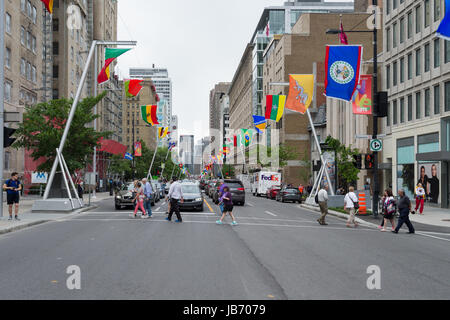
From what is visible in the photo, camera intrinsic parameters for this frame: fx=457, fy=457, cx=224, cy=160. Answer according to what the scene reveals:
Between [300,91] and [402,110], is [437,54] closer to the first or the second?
[402,110]

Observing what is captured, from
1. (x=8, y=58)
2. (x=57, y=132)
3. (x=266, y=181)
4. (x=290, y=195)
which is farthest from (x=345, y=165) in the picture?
(x=8, y=58)

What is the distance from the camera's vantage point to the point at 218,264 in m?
8.96

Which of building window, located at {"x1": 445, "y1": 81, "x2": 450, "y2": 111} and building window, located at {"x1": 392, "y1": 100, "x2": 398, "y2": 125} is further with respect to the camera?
building window, located at {"x1": 392, "y1": 100, "x2": 398, "y2": 125}

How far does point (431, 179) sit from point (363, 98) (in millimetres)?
7521

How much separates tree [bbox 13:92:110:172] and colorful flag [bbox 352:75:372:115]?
1606cm

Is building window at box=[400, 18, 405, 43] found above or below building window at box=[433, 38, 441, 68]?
above

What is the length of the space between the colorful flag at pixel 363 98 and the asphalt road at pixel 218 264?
14726mm

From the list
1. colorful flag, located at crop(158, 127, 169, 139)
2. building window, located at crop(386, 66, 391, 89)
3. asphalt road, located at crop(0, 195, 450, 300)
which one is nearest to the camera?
asphalt road, located at crop(0, 195, 450, 300)

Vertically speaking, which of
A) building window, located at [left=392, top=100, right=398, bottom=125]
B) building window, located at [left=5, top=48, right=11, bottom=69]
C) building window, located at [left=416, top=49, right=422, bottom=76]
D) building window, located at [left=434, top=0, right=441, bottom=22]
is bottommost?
building window, located at [left=392, top=100, right=398, bottom=125]

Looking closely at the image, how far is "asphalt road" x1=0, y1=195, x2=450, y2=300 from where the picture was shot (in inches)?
264

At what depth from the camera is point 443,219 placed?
22.5 meters

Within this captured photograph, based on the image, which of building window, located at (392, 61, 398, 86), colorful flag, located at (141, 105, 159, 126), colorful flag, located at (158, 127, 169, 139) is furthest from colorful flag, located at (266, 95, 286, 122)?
colorful flag, located at (158, 127, 169, 139)

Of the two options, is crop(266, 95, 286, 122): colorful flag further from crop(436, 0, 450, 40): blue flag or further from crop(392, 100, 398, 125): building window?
crop(436, 0, 450, 40): blue flag
